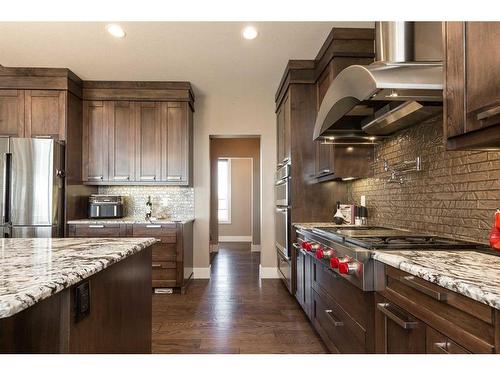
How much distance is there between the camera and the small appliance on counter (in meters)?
3.92

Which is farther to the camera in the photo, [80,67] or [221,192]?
[221,192]

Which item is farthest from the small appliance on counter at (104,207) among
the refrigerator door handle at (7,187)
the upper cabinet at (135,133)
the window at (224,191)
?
the window at (224,191)

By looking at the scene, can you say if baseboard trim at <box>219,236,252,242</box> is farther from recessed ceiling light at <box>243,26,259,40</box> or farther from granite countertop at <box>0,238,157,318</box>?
granite countertop at <box>0,238,157,318</box>

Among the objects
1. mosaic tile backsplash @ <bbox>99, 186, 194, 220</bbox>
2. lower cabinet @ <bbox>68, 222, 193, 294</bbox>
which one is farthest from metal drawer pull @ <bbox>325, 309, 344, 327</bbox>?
mosaic tile backsplash @ <bbox>99, 186, 194, 220</bbox>

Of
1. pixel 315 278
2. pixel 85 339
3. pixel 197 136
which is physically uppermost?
pixel 197 136

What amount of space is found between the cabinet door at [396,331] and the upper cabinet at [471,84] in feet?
2.17

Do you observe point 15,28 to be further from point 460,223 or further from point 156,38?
point 460,223

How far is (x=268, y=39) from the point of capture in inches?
115

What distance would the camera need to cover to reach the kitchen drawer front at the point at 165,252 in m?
3.64

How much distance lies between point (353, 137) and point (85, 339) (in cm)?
218
